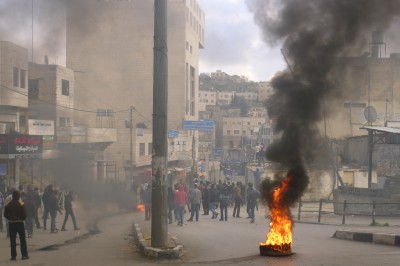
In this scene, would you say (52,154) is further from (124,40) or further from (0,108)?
(124,40)

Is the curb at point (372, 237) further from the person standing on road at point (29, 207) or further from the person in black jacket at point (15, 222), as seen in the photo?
the person standing on road at point (29, 207)

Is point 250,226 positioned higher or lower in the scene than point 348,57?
lower

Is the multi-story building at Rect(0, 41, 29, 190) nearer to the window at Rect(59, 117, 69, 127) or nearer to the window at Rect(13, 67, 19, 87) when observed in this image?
the window at Rect(13, 67, 19, 87)

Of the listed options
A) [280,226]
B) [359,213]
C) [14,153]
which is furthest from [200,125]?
[280,226]

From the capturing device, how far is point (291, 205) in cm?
1004

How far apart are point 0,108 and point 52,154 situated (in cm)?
382

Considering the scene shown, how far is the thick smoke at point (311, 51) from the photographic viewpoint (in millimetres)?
10633

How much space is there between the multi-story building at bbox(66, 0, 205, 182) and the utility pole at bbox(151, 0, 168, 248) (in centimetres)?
1268

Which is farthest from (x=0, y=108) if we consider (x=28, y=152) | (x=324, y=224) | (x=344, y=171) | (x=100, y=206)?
(x=344, y=171)

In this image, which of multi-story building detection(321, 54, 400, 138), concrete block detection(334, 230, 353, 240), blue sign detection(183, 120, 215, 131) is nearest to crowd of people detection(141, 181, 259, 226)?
concrete block detection(334, 230, 353, 240)

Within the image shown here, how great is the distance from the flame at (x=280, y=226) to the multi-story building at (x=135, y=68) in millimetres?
14450

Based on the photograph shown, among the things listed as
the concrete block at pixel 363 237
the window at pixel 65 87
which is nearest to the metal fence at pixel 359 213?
the concrete block at pixel 363 237

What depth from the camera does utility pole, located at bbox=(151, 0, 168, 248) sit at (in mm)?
10119

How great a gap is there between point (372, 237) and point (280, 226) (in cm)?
310
